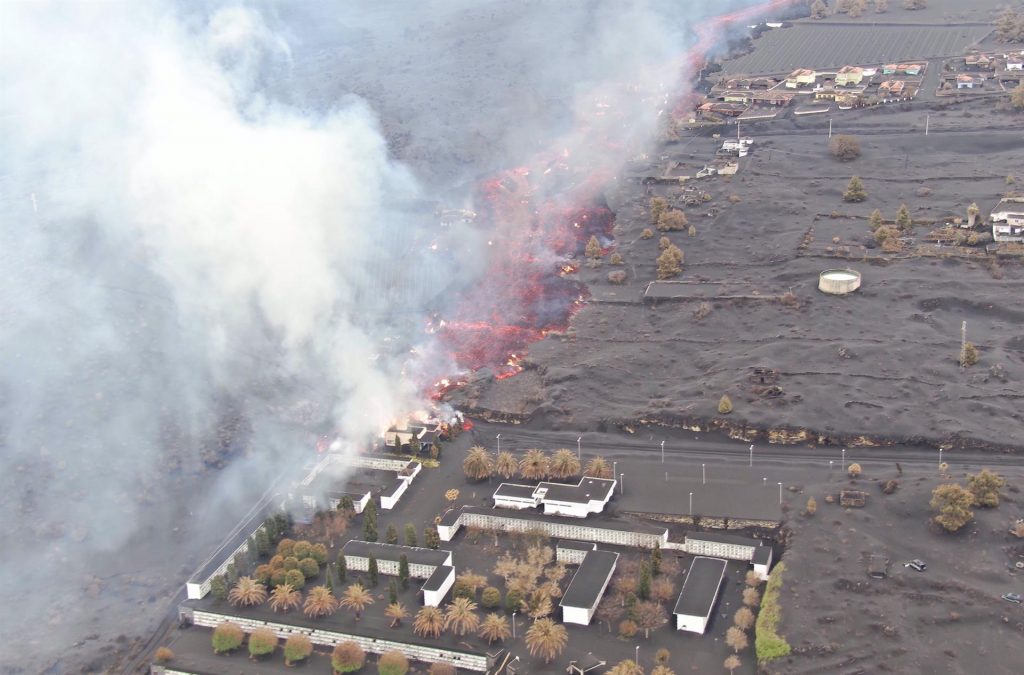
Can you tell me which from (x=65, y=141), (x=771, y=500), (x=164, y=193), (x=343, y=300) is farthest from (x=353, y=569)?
(x=65, y=141)

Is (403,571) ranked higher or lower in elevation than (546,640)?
higher

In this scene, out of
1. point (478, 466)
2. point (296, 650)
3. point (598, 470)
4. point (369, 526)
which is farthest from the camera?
point (478, 466)

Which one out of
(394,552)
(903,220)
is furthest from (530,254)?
(394,552)

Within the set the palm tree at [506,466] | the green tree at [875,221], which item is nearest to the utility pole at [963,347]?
the green tree at [875,221]

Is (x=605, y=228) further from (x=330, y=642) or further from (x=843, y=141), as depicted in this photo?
(x=330, y=642)

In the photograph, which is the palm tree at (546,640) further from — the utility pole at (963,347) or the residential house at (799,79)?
the residential house at (799,79)

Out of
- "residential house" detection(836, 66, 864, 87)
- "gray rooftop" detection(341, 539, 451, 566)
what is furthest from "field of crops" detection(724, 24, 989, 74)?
"gray rooftop" detection(341, 539, 451, 566)

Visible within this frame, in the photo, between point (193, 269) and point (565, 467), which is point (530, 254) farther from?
point (565, 467)

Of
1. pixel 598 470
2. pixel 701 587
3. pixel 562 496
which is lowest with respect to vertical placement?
pixel 701 587
